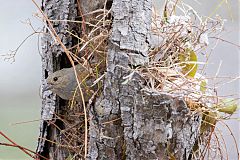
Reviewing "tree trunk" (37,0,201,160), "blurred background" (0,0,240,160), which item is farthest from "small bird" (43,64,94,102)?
"blurred background" (0,0,240,160)

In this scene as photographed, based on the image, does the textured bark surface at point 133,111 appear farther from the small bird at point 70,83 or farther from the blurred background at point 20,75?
the blurred background at point 20,75

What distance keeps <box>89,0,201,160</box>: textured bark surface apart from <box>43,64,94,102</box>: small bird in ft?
0.12

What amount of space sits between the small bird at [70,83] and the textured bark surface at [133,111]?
36 millimetres

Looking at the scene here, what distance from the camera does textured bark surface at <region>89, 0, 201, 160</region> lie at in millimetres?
735

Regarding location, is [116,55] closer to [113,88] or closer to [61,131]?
[113,88]

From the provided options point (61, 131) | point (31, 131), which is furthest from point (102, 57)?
point (31, 131)

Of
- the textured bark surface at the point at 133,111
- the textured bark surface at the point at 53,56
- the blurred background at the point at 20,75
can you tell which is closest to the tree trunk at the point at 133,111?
the textured bark surface at the point at 133,111

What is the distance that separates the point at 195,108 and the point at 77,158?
24cm

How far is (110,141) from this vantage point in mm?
768

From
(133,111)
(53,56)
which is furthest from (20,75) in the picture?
(133,111)

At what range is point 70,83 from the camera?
0.81 metres

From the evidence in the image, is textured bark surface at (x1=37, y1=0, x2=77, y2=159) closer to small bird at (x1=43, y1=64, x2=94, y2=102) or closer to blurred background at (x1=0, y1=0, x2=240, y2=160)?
small bird at (x1=43, y1=64, x2=94, y2=102)

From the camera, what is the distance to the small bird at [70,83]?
796mm

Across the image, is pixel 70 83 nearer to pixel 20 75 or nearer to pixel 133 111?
pixel 133 111
